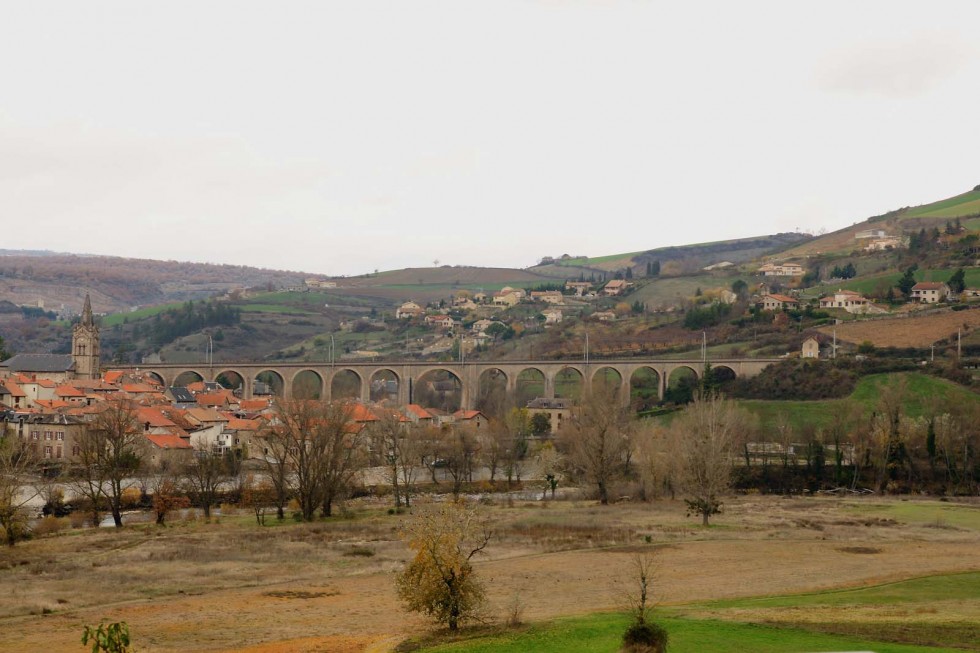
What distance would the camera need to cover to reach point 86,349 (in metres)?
112

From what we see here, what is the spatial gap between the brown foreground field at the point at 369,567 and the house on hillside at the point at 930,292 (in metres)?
75.8

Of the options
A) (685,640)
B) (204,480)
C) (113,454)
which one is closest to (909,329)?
(204,480)

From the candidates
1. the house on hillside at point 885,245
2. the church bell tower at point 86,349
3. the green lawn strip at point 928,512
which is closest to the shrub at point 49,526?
the green lawn strip at point 928,512

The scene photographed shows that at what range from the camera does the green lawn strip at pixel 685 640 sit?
28094 mm

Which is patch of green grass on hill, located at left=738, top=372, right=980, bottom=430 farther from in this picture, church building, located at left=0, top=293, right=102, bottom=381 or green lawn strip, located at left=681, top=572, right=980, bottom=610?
church building, located at left=0, top=293, right=102, bottom=381

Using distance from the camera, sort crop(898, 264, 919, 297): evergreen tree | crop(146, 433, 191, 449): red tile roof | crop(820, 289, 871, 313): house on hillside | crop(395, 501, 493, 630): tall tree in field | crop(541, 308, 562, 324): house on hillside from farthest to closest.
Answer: crop(541, 308, 562, 324): house on hillside
crop(898, 264, 919, 297): evergreen tree
crop(820, 289, 871, 313): house on hillside
crop(146, 433, 191, 449): red tile roof
crop(395, 501, 493, 630): tall tree in field

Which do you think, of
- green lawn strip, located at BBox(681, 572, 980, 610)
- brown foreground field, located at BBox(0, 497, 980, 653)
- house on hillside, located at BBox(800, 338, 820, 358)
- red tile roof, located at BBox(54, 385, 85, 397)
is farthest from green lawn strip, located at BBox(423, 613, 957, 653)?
house on hillside, located at BBox(800, 338, 820, 358)

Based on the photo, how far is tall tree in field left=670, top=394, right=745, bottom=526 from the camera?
60.4 m

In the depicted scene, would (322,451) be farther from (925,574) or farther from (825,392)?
(825,392)

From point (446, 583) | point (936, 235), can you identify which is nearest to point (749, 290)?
point (936, 235)

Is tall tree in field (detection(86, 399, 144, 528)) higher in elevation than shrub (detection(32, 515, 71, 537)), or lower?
higher

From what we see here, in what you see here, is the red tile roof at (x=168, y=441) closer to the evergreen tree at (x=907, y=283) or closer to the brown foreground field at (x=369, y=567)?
the brown foreground field at (x=369, y=567)

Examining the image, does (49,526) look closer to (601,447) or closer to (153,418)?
(153,418)

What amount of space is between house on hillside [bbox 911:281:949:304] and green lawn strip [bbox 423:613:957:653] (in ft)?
372
